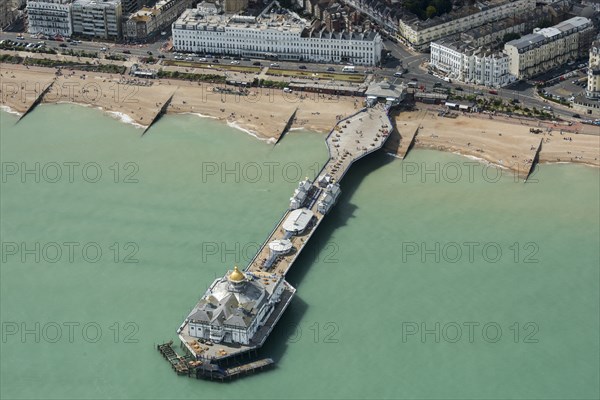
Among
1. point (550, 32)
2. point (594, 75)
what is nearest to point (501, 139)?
point (594, 75)

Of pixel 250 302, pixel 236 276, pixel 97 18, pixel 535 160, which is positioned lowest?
pixel 535 160

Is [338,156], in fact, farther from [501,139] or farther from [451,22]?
[451,22]

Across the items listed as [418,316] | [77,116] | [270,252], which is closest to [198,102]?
[77,116]

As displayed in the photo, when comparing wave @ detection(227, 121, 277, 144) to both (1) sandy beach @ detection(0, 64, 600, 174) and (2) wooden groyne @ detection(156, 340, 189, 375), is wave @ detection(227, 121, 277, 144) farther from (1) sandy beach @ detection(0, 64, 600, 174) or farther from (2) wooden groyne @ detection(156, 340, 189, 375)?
(2) wooden groyne @ detection(156, 340, 189, 375)

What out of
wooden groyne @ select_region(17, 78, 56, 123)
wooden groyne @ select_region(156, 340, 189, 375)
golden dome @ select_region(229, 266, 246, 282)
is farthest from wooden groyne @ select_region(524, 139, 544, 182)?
wooden groyne @ select_region(17, 78, 56, 123)

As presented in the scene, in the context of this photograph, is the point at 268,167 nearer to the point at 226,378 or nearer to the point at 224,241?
the point at 224,241
